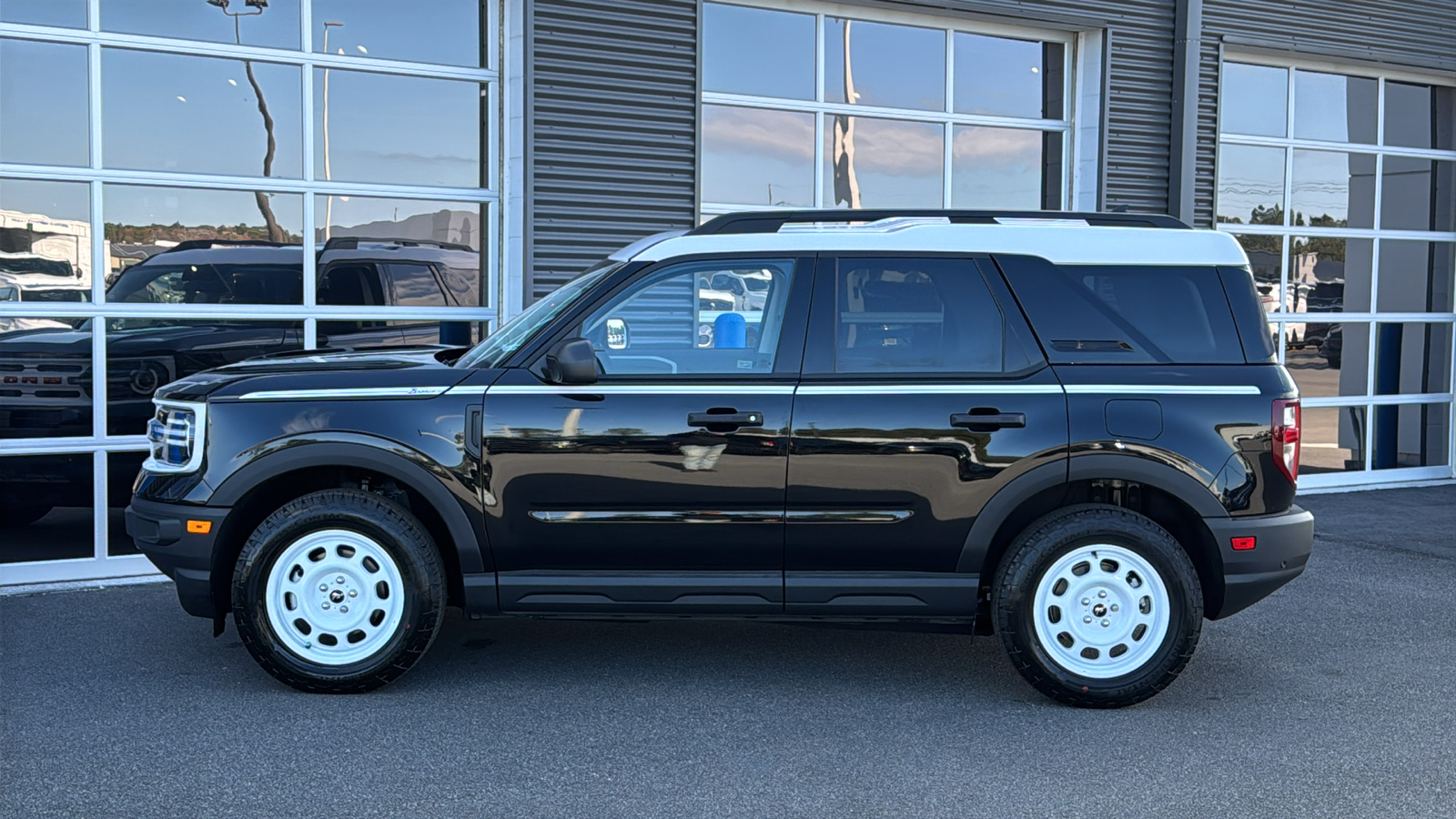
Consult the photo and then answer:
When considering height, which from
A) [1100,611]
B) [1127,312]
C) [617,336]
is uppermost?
[1127,312]

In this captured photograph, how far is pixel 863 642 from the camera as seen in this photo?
6.15 m

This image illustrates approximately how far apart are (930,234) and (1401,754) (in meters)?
2.54

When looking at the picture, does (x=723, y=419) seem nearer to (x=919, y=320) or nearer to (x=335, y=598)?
(x=919, y=320)

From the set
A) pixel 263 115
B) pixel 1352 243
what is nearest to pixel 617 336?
pixel 263 115

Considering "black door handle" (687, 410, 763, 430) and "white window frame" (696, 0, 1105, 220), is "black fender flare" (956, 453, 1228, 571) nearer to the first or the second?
"black door handle" (687, 410, 763, 430)

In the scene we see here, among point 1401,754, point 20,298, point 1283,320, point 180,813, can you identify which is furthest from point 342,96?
point 1283,320

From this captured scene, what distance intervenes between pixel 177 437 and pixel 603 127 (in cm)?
397

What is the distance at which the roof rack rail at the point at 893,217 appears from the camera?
5426 mm

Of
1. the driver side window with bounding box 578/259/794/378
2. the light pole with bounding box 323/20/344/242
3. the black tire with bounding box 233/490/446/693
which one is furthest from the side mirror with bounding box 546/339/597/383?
the light pole with bounding box 323/20/344/242

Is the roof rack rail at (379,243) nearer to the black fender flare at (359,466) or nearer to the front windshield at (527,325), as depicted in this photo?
the front windshield at (527,325)

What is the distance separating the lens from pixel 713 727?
485cm

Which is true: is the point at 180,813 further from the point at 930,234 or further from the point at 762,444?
the point at 930,234

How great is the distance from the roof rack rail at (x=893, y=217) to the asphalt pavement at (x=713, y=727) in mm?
1859

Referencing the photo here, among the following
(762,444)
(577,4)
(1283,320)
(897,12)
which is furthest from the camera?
(1283,320)
